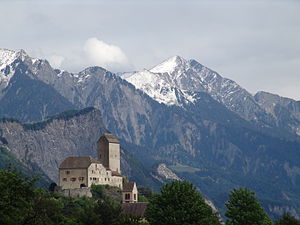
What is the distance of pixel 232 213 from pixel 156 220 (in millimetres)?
23422

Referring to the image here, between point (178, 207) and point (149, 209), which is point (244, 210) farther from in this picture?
point (149, 209)

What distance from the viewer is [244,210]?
516 feet

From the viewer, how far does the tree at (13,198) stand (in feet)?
371

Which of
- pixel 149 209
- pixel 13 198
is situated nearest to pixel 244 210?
pixel 149 209

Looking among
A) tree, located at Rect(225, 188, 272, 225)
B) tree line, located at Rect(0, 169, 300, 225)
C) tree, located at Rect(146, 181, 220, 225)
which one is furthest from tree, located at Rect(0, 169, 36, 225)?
tree, located at Rect(225, 188, 272, 225)

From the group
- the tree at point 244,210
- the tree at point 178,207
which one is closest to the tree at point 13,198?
the tree at point 178,207

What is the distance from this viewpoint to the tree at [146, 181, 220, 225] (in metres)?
138

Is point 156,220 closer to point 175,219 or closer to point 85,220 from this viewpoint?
point 175,219

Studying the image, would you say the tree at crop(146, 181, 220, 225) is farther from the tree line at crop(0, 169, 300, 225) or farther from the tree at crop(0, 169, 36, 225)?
the tree at crop(0, 169, 36, 225)

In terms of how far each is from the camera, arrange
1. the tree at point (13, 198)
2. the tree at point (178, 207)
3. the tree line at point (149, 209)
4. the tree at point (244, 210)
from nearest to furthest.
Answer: the tree at point (13, 198)
the tree line at point (149, 209)
the tree at point (178, 207)
the tree at point (244, 210)

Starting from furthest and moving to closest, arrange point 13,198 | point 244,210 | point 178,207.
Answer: point 244,210 → point 178,207 → point 13,198

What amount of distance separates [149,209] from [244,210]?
968 inches

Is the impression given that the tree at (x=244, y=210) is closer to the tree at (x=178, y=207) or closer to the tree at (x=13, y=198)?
the tree at (x=178, y=207)

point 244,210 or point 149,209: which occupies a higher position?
point 244,210
